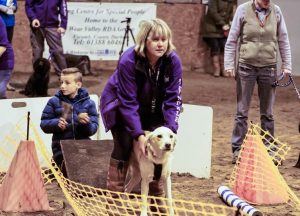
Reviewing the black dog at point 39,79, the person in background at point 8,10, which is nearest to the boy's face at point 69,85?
the person in background at point 8,10

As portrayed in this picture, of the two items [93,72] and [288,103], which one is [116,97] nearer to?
[288,103]

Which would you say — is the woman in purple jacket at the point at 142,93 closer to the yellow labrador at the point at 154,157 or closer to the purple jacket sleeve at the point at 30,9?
the yellow labrador at the point at 154,157

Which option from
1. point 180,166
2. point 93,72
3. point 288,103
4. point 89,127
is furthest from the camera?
point 93,72

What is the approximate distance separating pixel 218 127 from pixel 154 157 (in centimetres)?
493

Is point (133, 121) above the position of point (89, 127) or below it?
above

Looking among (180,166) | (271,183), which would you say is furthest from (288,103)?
(271,183)

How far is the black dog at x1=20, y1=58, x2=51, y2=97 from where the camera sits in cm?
1139

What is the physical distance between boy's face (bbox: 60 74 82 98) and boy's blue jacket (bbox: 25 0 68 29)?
200 inches

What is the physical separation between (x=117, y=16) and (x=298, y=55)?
3.63m

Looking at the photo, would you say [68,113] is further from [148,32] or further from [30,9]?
[30,9]

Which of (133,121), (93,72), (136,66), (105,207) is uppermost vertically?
A: (136,66)

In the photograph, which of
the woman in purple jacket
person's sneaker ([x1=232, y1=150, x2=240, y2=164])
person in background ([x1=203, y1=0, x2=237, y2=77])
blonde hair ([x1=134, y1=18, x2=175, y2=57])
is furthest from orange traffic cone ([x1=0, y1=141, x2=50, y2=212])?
person in background ([x1=203, y1=0, x2=237, y2=77])

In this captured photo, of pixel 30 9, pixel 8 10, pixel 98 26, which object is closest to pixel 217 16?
pixel 98 26

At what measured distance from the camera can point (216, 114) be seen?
11.0 metres
